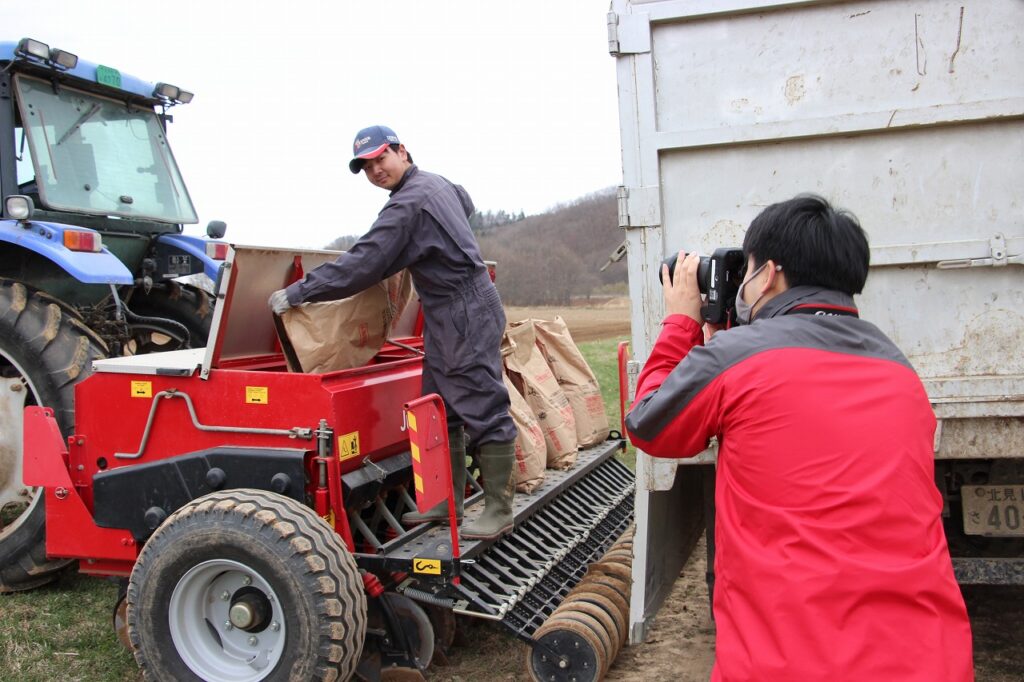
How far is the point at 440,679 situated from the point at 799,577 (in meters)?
2.39

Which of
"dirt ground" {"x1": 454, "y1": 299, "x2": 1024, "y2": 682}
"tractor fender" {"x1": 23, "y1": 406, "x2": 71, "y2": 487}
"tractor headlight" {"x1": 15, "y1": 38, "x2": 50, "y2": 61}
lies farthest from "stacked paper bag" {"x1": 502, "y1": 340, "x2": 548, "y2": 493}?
"tractor headlight" {"x1": 15, "y1": 38, "x2": 50, "y2": 61}

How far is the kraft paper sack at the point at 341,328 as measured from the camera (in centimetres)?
370

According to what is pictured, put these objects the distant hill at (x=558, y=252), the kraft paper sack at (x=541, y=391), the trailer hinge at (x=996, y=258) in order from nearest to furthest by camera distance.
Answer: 1. the trailer hinge at (x=996, y=258)
2. the kraft paper sack at (x=541, y=391)
3. the distant hill at (x=558, y=252)

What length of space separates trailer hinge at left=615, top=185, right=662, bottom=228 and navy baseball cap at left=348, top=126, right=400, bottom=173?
109cm

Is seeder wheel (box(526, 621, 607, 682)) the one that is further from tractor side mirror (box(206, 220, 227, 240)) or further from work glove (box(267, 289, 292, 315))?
tractor side mirror (box(206, 220, 227, 240))

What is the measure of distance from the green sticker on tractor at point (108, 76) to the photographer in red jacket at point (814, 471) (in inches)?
201

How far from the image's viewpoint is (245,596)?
3367 mm

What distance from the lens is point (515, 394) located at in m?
4.73

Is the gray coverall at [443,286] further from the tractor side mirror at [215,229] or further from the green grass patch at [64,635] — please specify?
the tractor side mirror at [215,229]

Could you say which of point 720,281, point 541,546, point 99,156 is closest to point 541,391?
point 541,546

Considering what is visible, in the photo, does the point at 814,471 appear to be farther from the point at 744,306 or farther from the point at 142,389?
the point at 142,389

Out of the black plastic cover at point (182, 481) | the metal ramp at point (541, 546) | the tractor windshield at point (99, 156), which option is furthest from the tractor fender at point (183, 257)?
the metal ramp at point (541, 546)

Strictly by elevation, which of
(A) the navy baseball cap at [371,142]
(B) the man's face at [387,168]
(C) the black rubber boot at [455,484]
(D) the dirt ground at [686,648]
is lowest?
(D) the dirt ground at [686,648]

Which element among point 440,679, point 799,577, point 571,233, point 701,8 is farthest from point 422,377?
point 571,233
